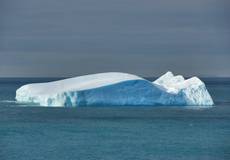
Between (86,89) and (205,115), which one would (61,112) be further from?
(205,115)

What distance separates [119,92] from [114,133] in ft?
49.3

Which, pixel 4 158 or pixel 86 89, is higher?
pixel 86 89

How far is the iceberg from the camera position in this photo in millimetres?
54203

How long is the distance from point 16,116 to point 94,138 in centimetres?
1609

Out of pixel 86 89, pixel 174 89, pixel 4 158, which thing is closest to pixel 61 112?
pixel 86 89

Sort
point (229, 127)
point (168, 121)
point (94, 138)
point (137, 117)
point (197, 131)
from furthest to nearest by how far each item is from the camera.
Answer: point (137, 117)
point (168, 121)
point (229, 127)
point (197, 131)
point (94, 138)

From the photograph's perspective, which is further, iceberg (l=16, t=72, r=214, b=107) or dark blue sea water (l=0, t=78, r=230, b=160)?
iceberg (l=16, t=72, r=214, b=107)

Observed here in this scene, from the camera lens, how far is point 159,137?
39.5 metres

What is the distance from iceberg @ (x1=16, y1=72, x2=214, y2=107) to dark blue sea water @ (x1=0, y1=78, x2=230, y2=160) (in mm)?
929

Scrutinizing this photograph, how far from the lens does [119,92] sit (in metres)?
56.1

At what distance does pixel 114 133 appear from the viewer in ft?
135

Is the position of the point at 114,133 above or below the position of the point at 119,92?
below

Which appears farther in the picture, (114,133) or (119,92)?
Answer: (119,92)

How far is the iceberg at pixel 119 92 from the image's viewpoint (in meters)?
54.2
